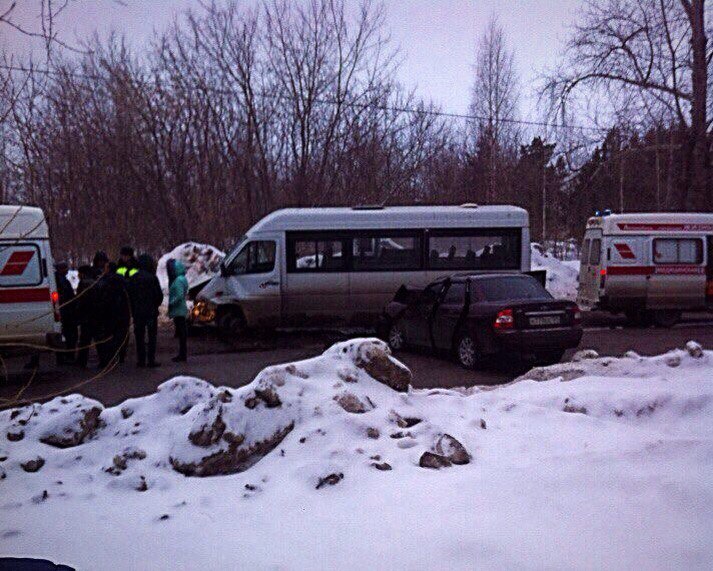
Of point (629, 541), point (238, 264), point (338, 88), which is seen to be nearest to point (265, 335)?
point (238, 264)

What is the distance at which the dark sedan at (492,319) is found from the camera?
8.73m

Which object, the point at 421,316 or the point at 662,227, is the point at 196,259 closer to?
the point at 421,316

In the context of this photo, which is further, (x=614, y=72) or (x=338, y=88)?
(x=338, y=88)

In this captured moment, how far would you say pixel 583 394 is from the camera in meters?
5.36

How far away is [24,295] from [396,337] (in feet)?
19.1

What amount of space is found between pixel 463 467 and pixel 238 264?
9872mm

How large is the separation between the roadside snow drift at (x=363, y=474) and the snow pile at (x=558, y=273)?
14.7 m

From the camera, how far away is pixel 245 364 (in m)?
10.2

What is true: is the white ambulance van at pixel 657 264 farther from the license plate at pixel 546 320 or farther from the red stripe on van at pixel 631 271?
the license plate at pixel 546 320

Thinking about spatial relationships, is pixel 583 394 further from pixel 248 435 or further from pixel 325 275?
pixel 325 275

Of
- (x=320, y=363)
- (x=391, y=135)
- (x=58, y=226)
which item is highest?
(x=391, y=135)

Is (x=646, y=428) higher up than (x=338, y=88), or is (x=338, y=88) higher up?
(x=338, y=88)

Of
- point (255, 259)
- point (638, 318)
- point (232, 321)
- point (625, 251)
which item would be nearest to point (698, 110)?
point (625, 251)

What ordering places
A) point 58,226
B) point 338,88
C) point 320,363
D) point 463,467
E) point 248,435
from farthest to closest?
point 338,88 → point 58,226 → point 320,363 → point 248,435 → point 463,467
